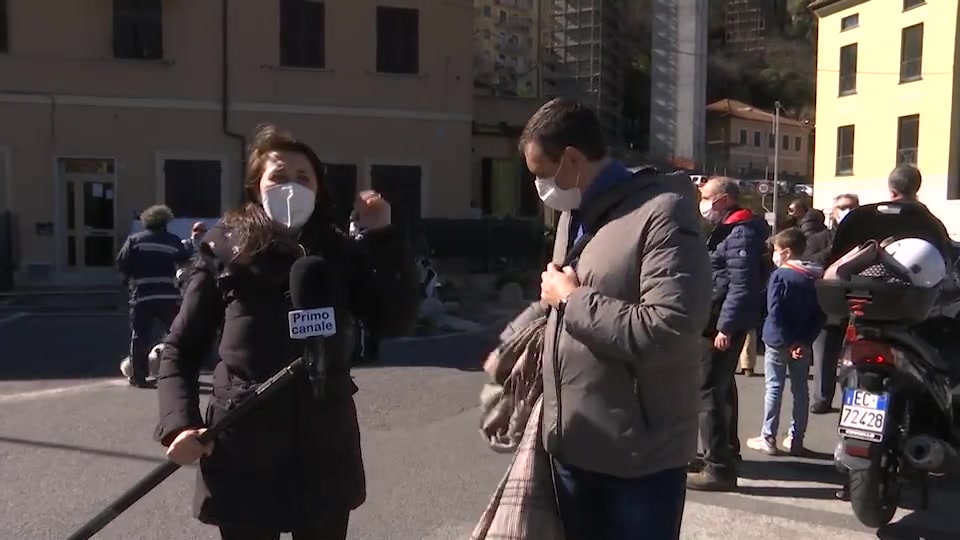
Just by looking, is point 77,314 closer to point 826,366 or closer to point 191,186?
point 191,186

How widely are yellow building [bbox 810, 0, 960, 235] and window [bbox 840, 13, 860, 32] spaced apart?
4 centimetres

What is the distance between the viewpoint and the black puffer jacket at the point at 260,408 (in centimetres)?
275

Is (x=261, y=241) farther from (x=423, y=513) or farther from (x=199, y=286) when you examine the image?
(x=423, y=513)

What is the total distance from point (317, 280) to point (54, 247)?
19.0 meters

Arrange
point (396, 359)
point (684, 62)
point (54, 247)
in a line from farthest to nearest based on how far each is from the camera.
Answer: point (684, 62)
point (54, 247)
point (396, 359)

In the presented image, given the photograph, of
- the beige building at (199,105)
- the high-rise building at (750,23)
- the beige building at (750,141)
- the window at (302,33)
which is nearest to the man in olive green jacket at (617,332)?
the beige building at (199,105)

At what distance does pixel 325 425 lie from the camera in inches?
110

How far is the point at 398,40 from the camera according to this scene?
21766mm

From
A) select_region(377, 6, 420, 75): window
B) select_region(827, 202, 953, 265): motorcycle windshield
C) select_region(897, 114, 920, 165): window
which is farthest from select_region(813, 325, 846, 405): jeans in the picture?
select_region(897, 114, 920, 165): window

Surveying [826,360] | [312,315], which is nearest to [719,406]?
[826,360]

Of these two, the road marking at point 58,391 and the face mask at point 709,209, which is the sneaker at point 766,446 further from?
the road marking at point 58,391

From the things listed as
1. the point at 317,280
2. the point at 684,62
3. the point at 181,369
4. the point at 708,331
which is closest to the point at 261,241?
the point at 317,280

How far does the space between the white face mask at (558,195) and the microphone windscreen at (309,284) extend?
2.26 ft

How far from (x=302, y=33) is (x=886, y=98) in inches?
1046
